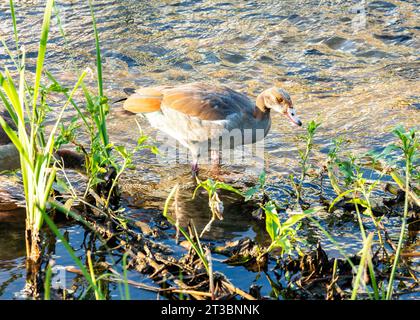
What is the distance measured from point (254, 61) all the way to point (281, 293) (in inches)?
A: 237

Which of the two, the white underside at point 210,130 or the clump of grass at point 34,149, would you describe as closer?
the clump of grass at point 34,149

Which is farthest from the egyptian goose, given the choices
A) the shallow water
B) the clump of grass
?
the clump of grass

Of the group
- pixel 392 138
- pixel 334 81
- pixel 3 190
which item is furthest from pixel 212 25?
pixel 3 190

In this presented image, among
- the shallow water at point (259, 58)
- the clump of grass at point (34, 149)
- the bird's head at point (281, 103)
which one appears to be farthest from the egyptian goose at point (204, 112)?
the clump of grass at point (34, 149)

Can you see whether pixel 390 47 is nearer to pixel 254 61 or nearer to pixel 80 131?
pixel 254 61

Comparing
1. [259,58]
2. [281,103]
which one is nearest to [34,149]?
[281,103]

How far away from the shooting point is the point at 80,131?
8.37 metres

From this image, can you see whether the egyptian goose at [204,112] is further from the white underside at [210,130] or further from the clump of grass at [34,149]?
the clump of grass at [34,149]

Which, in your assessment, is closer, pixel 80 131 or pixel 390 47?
pixel 80 131

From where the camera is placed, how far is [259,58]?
10469 millimetres

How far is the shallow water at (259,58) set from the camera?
7.93 metres

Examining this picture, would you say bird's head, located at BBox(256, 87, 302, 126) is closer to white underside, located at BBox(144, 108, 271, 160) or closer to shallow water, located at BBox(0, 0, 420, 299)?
white underside, located at BBox(144, 108, 271, 160)

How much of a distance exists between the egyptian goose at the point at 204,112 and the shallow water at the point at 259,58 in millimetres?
334
